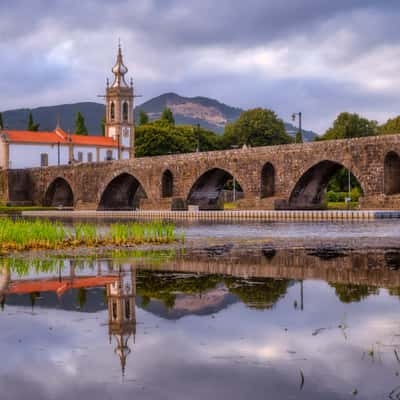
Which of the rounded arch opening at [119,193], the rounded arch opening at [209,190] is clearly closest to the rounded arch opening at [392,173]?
the rounded arch opening at [209,190]

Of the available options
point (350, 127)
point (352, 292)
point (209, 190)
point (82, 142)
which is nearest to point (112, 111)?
point (82, 142)

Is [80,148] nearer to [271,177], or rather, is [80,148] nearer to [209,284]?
[271,177]

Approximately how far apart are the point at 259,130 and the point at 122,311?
7878 cm

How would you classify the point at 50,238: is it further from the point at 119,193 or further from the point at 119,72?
the point at 119,72

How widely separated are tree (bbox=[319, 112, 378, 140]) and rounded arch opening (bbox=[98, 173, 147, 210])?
Result: 81.4ft

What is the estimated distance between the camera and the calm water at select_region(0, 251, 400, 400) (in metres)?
5.03

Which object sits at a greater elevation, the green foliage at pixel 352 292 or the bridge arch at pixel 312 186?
the bridge arch at pixel 312 186

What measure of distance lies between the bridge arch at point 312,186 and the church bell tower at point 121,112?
49553 mm

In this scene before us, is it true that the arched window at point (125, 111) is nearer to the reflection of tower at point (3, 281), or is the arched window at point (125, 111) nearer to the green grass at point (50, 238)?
the green grass at point (50, 238)

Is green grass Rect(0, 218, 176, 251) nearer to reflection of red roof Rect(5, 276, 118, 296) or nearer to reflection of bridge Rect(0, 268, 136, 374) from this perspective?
reflection of bridge Rect(0, 268, 136, 374)

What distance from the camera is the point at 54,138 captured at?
90938 millimetres

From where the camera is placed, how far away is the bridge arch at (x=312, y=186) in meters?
43.5

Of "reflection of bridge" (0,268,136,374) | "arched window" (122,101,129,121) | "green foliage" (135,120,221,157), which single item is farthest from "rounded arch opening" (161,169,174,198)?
"arched window" (122,101,129,121)

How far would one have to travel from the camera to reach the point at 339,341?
6.27 metres
